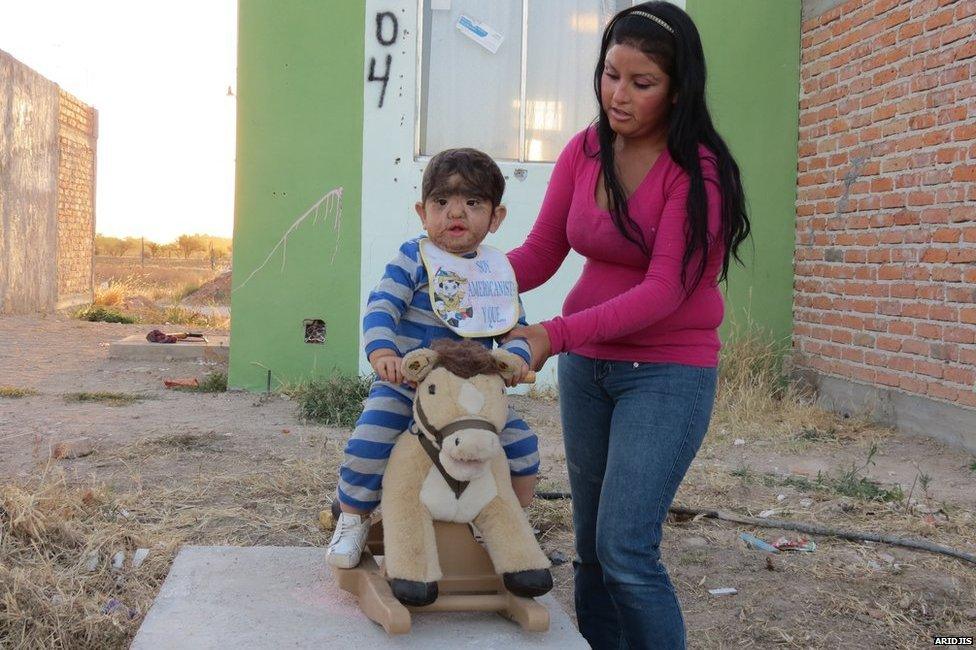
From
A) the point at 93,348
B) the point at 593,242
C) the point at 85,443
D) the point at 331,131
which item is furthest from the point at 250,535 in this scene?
the point at 93,348

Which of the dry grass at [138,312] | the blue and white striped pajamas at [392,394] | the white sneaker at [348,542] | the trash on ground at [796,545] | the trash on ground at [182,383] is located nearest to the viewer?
the blue and white striped pajamas at [392,394]

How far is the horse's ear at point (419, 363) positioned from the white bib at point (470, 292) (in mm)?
179

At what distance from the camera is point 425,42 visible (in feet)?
25.5

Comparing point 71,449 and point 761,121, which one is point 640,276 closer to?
point 71,449

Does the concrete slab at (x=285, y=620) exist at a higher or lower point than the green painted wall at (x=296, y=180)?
lower

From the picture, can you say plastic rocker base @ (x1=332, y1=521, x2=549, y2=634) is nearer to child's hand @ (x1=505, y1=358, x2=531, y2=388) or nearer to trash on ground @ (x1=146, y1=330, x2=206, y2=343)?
child's hand @ (x1=505, y1=358, x2=531, y2=388)

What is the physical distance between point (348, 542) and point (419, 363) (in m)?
0.66

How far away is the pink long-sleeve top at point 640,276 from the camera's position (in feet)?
8.16

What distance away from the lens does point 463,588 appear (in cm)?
271

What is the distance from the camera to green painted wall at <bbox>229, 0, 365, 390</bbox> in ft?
25.0

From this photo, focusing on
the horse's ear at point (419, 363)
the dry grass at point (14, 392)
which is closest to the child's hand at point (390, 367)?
the horse's ear at point (419, 363)

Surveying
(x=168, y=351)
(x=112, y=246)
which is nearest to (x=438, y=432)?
(x=168, y=351)

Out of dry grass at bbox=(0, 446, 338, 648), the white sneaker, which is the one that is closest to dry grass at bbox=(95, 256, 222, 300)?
dry grass at bbox=(0, 446, 338, 648)

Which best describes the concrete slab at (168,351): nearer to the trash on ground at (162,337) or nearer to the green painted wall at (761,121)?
the trash on ground at (162,337)
